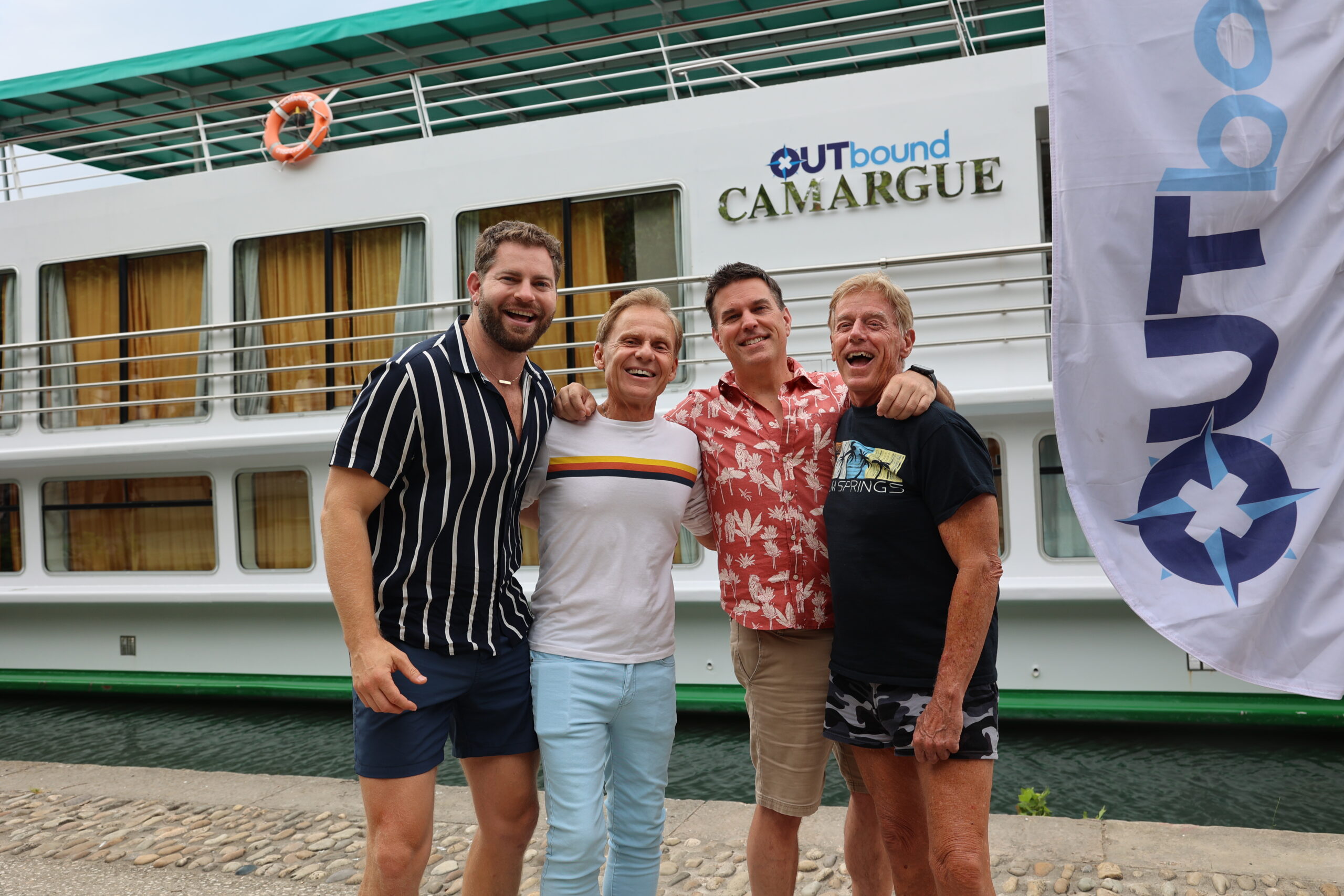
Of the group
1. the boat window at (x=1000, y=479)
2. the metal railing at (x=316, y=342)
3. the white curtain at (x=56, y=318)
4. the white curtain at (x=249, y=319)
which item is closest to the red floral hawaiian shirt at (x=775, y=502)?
the metal railing at (x=316, y=342)

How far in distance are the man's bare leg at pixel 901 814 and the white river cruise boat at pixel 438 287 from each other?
155 inches

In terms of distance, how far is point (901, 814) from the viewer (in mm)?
2725

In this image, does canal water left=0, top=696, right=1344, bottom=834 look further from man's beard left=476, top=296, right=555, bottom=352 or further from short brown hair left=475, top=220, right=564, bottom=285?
short brown hair left=475, top=220, right=564, bottom=285

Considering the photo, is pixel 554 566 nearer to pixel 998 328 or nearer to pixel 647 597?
pixel 647 597

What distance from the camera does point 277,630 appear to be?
324 inches

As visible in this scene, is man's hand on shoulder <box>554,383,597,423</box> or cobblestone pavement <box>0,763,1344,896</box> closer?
man's hand on shoulder <box>554,383,597,423</box>

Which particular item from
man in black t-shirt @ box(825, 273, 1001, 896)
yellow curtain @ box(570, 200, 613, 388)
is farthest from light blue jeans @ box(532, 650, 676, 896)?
yellow curtain @ box(570, 200, 613, 388)

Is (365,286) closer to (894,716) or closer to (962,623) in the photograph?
(894,716)

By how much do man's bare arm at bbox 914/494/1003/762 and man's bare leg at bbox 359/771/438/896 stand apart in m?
1.27

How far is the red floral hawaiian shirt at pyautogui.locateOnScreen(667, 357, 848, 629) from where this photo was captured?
290 centimetres

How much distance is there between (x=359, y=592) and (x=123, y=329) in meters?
7.86

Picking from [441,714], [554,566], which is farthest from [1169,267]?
[441,714]

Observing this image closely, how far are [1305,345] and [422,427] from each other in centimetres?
209

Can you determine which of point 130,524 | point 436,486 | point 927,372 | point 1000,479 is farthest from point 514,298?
point 130,524
